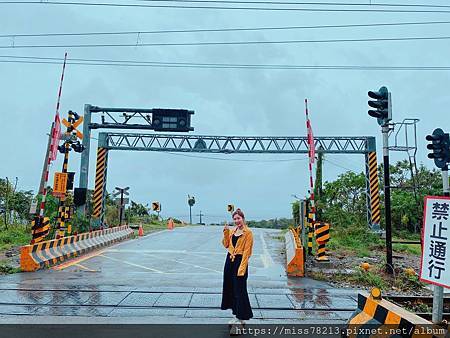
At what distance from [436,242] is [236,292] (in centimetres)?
270

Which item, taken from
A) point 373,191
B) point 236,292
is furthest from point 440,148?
point 373,191

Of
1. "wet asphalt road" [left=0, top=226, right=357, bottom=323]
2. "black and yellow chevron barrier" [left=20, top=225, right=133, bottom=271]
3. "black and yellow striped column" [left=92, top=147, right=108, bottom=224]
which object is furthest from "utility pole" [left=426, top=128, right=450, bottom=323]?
"black and yellow striped column" [left=92, top=147, right=108, bottom=224]

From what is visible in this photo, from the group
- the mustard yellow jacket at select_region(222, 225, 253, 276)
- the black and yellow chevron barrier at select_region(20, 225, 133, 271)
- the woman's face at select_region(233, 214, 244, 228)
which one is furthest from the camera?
the black and yellow chevron barrier at select_region(20, 225, 133, 271)

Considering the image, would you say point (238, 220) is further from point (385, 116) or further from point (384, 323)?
point (385, 116)

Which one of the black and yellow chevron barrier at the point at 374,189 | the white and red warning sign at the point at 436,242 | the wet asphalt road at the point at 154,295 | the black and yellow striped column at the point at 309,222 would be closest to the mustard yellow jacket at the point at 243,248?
the wet asphalt road at the point at 154,295

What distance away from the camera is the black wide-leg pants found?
19.0 feet

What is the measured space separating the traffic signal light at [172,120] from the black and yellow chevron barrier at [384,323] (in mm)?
18747

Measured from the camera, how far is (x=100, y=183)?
25.7m

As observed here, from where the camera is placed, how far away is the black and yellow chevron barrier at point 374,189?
25594mm

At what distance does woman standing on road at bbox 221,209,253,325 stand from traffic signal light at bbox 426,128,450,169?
278 centimetres

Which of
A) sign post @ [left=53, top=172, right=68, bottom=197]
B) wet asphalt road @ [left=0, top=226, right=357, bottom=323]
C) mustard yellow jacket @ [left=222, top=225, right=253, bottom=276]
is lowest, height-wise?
wet asphalt road @ [left=0, top=226, right=357, bottom=323]

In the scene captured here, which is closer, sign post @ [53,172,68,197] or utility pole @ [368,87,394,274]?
utility pole @ [368,87,394,274]

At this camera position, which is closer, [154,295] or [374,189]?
[154,295]

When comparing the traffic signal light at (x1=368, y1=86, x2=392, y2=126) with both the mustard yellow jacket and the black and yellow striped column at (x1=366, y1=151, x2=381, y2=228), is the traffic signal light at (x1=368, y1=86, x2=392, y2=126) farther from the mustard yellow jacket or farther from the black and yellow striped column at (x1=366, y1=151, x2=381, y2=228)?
the black and yellow striped column at (x1=366, y1=151, x2=381, y2=228)
